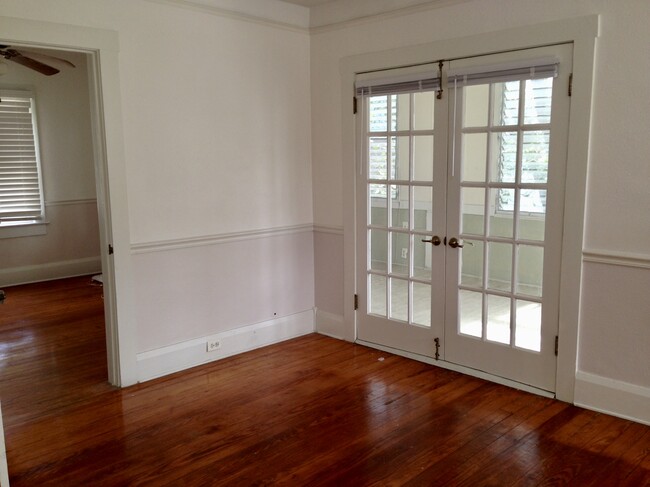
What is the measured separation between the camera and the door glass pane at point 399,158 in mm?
4035

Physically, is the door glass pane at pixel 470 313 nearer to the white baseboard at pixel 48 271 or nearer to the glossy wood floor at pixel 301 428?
the glossy wood floor at pixel 301 428

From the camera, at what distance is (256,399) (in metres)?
3.55

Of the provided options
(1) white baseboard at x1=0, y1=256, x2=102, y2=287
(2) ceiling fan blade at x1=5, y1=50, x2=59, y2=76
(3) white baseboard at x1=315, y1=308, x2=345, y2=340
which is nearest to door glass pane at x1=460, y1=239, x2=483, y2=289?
(3) white baseboard at x1=315, y1=308, x2=345, y2=340

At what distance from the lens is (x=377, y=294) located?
14.6 ft

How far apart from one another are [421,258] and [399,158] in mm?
728

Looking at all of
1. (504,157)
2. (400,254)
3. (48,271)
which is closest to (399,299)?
(400,254)

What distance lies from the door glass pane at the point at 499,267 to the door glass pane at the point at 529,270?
69 millimetres

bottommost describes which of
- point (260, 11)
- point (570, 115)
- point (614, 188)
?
point (614, 188)

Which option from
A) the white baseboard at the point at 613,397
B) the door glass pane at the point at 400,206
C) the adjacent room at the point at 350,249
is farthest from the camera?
the door glass pane at the point at 400,206

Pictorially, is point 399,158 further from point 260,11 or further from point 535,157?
point 260,11

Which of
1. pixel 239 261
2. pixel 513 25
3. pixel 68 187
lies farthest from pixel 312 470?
pixel 68 187

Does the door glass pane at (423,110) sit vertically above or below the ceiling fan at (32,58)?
below

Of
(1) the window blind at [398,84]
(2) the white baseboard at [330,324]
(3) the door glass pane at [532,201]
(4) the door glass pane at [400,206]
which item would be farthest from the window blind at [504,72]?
(2) the white baseboard at [330,324]

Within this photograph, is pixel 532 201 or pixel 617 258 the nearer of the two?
pixel 617 258
